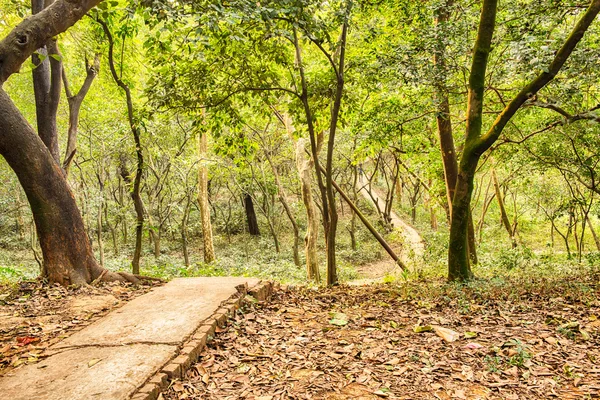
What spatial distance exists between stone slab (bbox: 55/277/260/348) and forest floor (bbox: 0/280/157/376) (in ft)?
0.94

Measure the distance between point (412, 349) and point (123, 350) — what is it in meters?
2.73

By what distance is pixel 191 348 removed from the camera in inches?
127

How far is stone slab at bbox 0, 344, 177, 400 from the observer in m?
2.52

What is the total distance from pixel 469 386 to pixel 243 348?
206 centimetres

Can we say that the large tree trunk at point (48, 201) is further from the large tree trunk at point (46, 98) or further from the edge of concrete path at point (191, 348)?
the edge of concrete path at point (191, 348)

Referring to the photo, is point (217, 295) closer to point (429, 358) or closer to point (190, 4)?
point (429, 358)

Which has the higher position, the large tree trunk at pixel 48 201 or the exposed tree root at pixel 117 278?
the large tree trunk at pixel 48 201

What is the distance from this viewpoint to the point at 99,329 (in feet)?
12.2

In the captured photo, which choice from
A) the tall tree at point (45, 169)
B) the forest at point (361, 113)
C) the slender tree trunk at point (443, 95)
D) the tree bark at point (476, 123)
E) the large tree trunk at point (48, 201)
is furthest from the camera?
the slender tree trunk at point (443, 95)

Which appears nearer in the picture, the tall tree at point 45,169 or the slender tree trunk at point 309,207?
the tall tree at point 45,169

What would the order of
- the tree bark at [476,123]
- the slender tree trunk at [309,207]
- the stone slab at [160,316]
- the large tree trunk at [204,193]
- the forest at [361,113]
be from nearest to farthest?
the stone slab at [160,316]
the forest at [361,113]
the tree bark at [476,123]
the slender tree trunk at [309,207]
the large tree trunk at [204,193]

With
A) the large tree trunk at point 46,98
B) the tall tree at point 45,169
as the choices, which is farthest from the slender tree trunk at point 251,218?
the tall tree at point 45,169

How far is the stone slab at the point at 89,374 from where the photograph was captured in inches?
99.3

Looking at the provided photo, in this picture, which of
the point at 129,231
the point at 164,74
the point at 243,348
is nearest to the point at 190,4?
the point at 164,74
